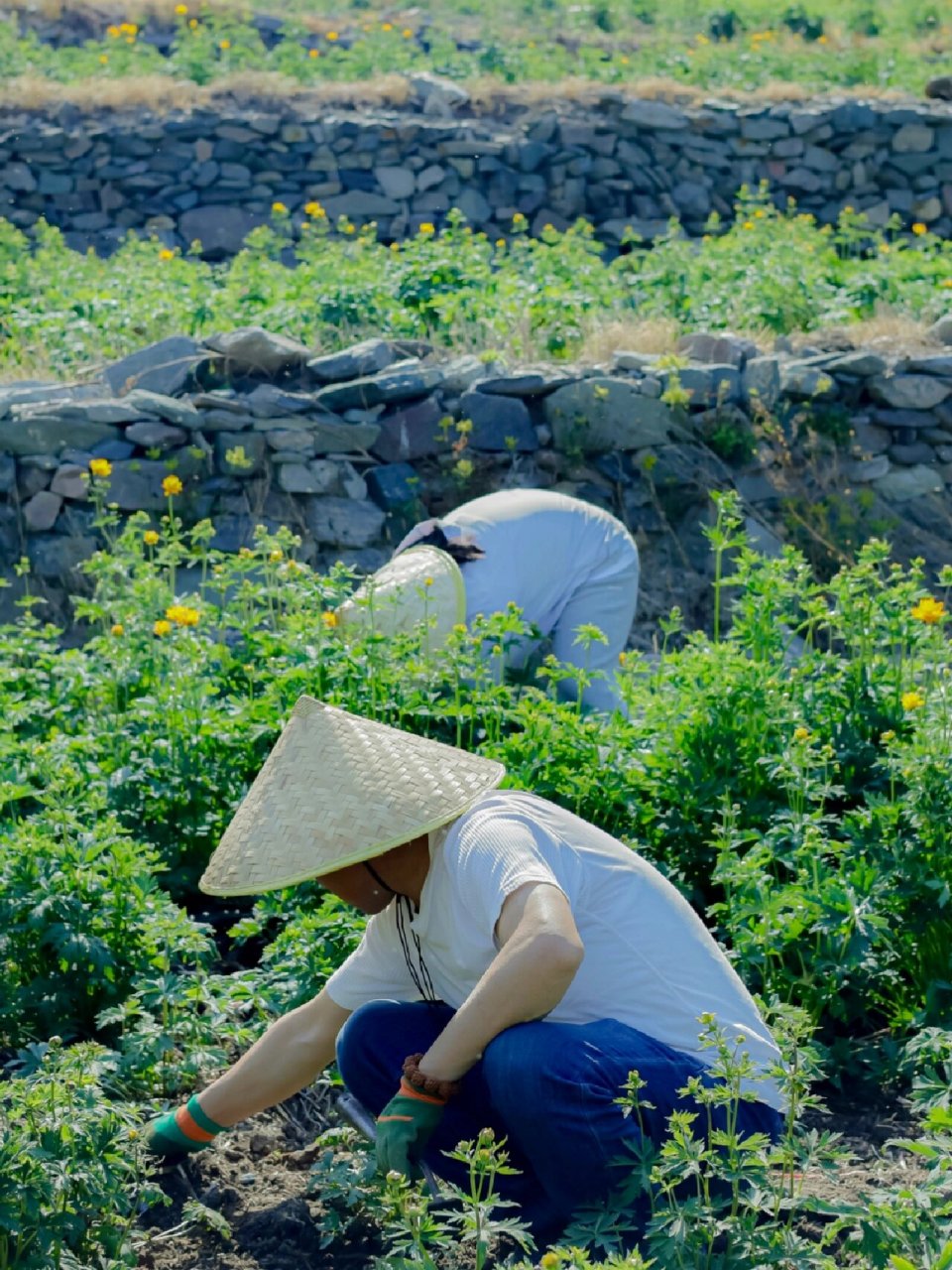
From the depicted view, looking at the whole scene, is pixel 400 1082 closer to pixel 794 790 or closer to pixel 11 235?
pixel 794 790

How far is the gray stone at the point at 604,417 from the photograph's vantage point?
707 centimetres

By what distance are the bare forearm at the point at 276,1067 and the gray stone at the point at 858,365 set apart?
5.19m

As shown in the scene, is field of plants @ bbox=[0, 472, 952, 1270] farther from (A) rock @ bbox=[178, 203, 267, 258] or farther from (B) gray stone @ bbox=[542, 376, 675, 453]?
(A) rock @ bbox=[178, 203, 267, 258]

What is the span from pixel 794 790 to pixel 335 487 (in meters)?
3.63

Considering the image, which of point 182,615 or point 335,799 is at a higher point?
point 335,799

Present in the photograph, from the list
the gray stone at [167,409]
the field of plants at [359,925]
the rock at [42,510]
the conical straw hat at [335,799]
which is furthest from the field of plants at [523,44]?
the conical straw hat at [335,799]

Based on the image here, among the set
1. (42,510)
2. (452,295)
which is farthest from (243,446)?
(452,295)

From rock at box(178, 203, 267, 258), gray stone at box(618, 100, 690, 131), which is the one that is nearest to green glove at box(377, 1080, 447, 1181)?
rock at box(178, 203, 267, 258)

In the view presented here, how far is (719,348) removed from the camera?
7.45m

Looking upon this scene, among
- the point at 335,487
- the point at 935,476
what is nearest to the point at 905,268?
the point at 935,476

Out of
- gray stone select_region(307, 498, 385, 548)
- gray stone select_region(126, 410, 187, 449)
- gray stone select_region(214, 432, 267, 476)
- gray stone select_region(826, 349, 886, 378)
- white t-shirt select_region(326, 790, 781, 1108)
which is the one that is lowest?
gray stone select_region(307, 498, 385, 548)

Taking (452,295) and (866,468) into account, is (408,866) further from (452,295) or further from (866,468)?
(452,295)

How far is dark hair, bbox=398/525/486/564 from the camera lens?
482 cm

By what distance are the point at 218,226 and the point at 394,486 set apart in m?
5.18
